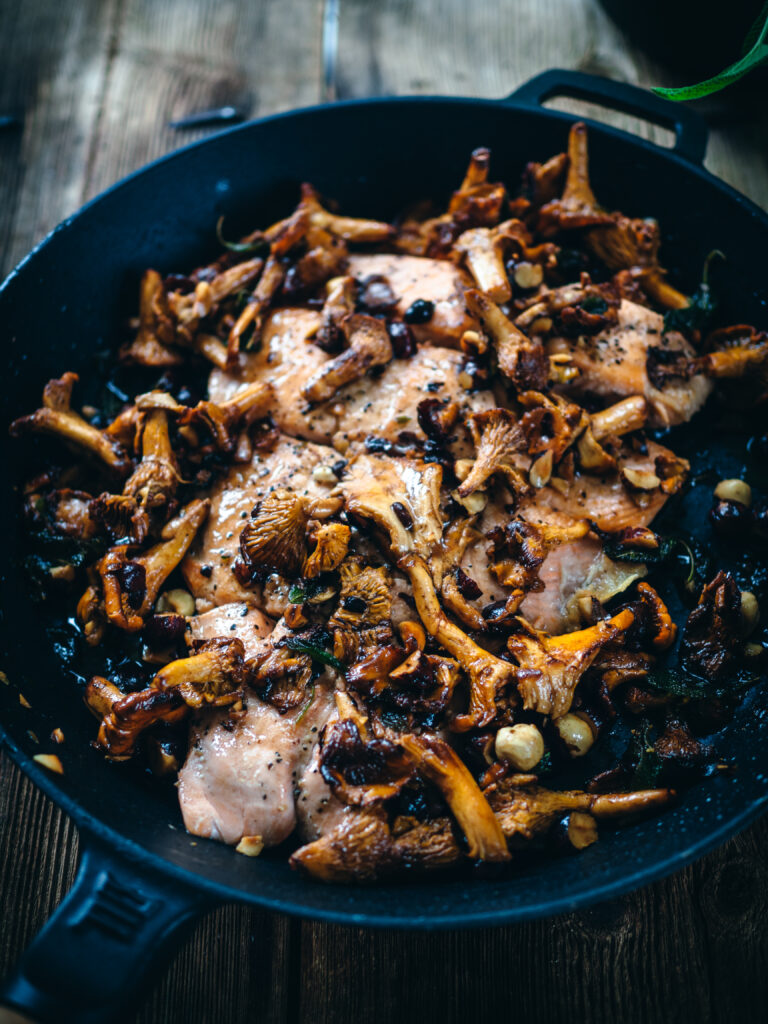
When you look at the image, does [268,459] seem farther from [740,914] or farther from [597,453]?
[740,914]

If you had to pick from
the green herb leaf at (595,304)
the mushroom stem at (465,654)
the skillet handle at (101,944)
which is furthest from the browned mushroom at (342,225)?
the skillet handle at (101,944)

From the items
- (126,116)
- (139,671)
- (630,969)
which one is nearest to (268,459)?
(139,671)

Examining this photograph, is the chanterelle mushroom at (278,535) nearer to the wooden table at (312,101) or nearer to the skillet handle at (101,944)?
the skillet handle at (101,944)

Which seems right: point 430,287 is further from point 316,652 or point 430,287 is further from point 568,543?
point 316,652

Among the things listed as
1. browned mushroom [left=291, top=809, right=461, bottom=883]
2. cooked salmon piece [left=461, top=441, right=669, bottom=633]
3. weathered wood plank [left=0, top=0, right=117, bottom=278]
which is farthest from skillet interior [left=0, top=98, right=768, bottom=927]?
weathered wood plank [left=0, top=0, right=117, bottom=278]

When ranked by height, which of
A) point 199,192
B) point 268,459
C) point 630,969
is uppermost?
point 199,192
